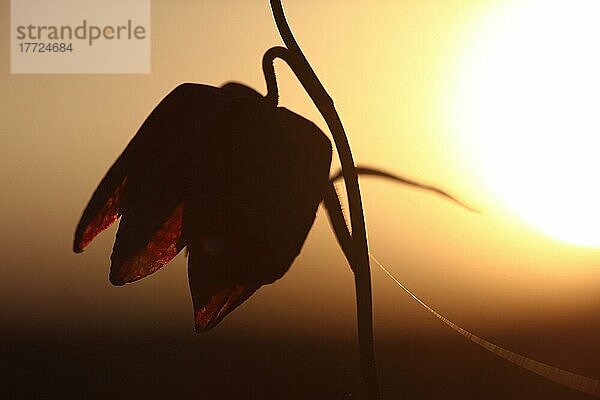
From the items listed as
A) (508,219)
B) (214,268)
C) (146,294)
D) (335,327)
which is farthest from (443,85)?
(214,268)

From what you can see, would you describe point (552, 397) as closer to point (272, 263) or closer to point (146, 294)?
point (146, 294)

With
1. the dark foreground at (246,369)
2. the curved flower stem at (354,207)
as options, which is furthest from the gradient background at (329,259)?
the curved flower stem at (354,207)

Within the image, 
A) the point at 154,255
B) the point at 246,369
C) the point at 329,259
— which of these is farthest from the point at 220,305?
the point at 246,369

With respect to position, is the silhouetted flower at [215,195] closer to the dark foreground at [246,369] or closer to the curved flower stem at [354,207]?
the curved flower stem at [354,207]

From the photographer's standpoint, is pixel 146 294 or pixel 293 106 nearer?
pixel 293 106

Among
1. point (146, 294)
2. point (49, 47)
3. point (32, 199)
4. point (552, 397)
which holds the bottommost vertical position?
point (552, 397)

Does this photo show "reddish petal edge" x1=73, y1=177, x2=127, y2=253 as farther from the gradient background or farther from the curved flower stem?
the gradient background
